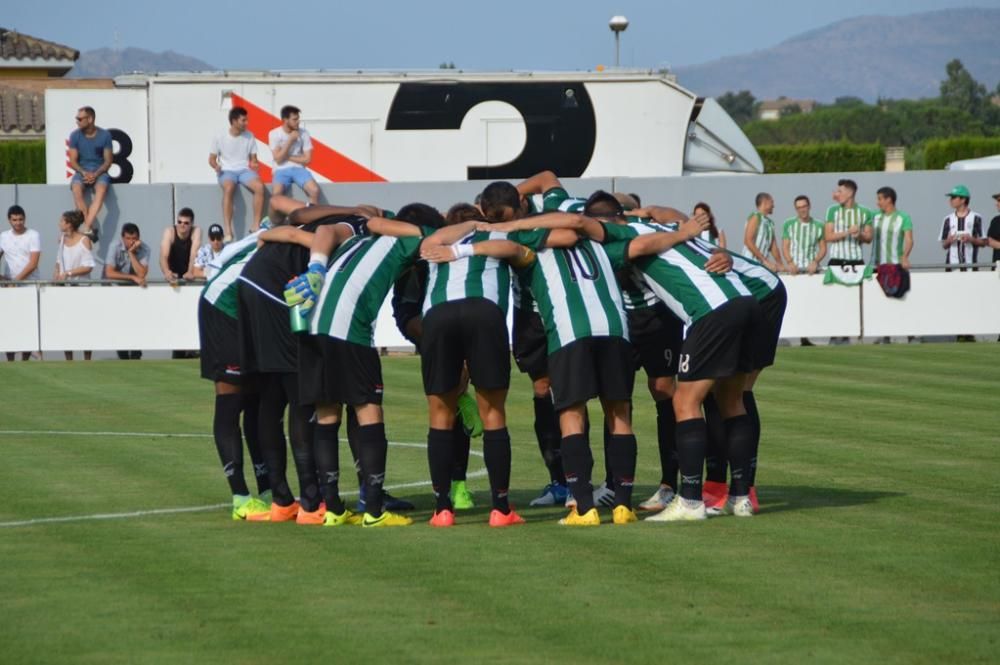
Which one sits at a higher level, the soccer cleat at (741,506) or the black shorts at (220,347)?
the black shorts at (220,347)

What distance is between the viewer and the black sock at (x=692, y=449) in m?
10.3

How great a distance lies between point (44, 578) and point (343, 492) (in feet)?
11.4

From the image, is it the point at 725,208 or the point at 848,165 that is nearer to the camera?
the point at 725,208

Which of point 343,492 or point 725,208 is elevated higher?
point 725,208

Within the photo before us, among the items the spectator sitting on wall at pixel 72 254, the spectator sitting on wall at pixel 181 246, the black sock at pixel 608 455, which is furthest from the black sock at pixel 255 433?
the spectator sitting on wall at pixel 72 254

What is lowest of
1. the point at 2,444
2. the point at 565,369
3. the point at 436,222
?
the point at 2,444

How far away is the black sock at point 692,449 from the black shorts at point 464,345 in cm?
110

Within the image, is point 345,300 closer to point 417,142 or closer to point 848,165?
point 417,142

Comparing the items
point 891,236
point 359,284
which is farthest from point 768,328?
point 891,236

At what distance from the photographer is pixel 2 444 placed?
14.9m

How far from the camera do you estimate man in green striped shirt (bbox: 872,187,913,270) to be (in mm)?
25172

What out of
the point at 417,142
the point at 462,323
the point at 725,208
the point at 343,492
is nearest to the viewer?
the point at 462,323

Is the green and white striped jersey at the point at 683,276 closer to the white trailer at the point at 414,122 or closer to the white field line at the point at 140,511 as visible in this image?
the white field line at the point at 140,511

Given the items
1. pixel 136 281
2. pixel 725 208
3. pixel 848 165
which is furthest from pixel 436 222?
pixel 848 165
